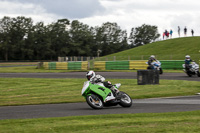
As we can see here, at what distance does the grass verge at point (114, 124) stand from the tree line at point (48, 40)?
84.4 m

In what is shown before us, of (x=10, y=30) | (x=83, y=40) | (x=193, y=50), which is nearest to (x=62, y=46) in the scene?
(x=83, y=40)

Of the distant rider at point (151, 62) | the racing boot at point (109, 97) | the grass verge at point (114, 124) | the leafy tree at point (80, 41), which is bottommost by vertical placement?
the grass verge at point (114, 124)

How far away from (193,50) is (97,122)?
61026 millimetres

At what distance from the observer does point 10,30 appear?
349ft

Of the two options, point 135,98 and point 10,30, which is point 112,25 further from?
point 135,98

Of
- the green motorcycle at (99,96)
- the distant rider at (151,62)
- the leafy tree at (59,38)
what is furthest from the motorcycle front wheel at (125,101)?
the leafy tree at (59,38)

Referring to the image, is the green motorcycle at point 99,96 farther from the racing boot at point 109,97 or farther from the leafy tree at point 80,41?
the leafy tree at point 80,41

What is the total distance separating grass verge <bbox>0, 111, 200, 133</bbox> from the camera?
23.4 feet

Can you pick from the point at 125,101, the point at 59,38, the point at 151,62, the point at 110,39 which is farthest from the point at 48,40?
the point at 125,101

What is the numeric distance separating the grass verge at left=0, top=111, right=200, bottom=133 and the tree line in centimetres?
8440

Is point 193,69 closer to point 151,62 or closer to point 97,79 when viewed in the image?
point 151,62

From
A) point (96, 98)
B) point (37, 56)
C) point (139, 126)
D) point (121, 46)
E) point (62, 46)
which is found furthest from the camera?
point (121, 46)

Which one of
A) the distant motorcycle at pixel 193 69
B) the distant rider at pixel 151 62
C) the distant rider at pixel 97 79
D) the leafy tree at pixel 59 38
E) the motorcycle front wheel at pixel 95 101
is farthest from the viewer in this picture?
the leafy tree at pixel 59 38

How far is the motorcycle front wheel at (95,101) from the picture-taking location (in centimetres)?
1091
